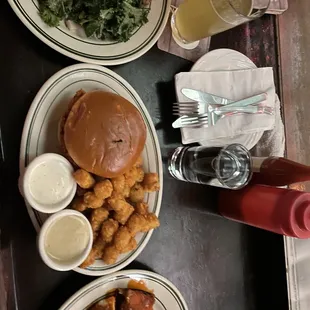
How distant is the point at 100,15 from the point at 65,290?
2.22 ft

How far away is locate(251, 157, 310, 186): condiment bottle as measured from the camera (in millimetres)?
1398

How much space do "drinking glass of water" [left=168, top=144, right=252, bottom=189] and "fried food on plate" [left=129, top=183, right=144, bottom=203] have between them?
6.8 inches

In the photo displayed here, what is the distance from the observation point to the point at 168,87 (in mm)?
1465

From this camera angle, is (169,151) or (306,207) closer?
(306,207)

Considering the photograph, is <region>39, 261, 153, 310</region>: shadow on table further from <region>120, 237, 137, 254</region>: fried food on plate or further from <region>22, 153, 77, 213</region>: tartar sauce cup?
<region>22, 153, 77, 213</region>: tartar sauce cup

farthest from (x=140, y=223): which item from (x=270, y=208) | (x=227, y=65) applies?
(x=227, y=65)

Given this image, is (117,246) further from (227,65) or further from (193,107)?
(227,65)

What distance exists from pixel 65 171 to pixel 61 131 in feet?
0.34

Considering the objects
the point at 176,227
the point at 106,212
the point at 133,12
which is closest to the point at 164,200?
the point at 176,227

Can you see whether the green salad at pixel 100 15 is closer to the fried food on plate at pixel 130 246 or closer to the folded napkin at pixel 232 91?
the folded napkin at pixel 232 91

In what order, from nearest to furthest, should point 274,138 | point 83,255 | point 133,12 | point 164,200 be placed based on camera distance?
point 83,255
point 133,12
point 164,200
point 274,138

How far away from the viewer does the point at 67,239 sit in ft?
3.78

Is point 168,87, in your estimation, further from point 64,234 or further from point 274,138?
point 64,234

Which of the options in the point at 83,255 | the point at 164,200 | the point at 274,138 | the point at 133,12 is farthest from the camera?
the point at 274,138
